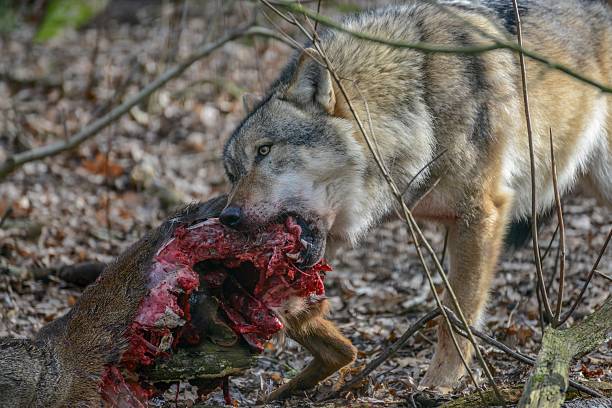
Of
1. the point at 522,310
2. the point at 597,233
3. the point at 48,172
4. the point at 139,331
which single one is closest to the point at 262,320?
the point at 139,331

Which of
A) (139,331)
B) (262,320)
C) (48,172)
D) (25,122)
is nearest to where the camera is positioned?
(139,331)

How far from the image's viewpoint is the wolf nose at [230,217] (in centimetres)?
409

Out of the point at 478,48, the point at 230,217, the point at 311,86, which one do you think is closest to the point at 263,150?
the point at 311,86

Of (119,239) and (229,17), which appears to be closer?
(119,239)

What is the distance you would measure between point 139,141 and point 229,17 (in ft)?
10.1

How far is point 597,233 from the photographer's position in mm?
7770

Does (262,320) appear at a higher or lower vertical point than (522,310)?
higher

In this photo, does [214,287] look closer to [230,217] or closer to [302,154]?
[230,217]

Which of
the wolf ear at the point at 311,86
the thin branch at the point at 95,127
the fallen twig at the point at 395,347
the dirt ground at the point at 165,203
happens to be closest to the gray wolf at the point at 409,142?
the wolf ear at the point at 311,86

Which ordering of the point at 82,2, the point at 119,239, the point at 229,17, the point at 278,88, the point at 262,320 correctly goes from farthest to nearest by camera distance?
the point at 82,2 → the point at 229,17 → the point at 119,239 → the point at 278,88 → the point at 262,320

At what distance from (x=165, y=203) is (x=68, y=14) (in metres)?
5.89

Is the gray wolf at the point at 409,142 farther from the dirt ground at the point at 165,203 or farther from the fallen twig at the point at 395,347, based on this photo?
the dirt ground at the point at 165,203

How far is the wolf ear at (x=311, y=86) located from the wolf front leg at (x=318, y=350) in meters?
1.19

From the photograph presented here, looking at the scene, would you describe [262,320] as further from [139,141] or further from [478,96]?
[139,141]
